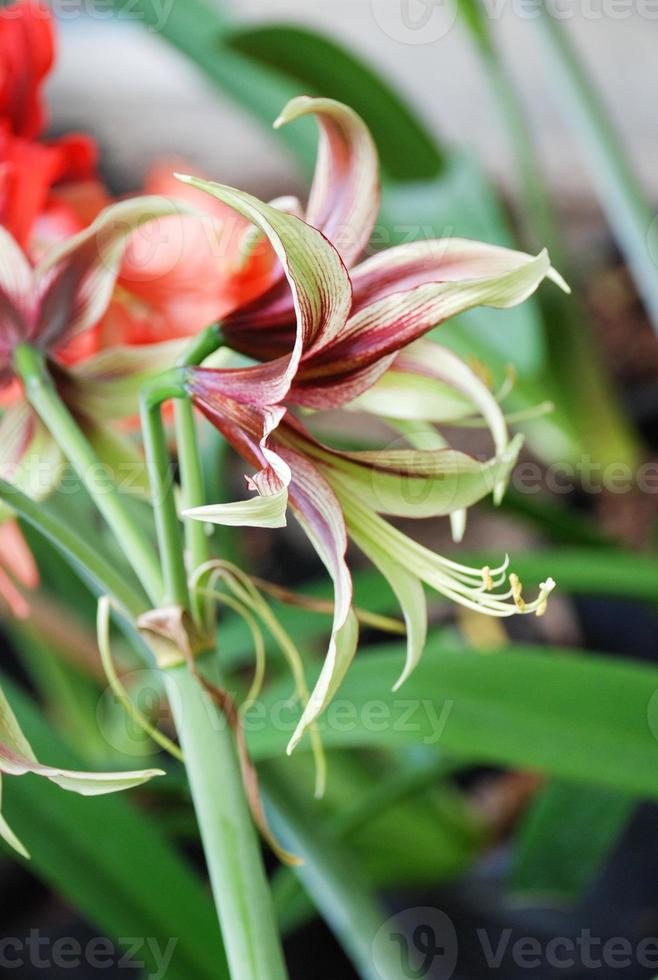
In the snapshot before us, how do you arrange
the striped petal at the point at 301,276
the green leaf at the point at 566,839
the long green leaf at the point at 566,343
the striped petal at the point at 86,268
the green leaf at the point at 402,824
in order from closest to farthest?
1. the striped petal at the point at 301,276
2. the striped petal at the point at 86,268
3. the green leaf at the point at 566,839
4. the green leaf at the point at 402,824
5. the long green leaf at the point at 566,343

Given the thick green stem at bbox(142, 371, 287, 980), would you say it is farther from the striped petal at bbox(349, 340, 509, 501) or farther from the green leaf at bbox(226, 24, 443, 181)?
the green leaf at bbox(226, 24, 443, 181)

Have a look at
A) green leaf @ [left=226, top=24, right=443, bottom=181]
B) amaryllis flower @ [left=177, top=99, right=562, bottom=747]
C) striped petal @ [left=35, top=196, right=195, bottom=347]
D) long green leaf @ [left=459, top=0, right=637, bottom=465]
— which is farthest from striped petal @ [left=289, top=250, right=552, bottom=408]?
long green leaf @ [left=459, top=0, right=637, bottom=465]

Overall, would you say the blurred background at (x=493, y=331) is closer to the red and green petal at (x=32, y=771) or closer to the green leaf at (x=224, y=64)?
the green leaf at (x=224, y=64)

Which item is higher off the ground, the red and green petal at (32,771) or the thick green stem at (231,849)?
the red and green petal at (32,771)

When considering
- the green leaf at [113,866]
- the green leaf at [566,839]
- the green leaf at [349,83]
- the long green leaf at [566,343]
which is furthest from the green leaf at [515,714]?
the long green leaf at [566,343]

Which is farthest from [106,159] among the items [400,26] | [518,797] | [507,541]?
[518,797]

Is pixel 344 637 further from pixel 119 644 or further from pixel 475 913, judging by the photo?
pixel 119 644
